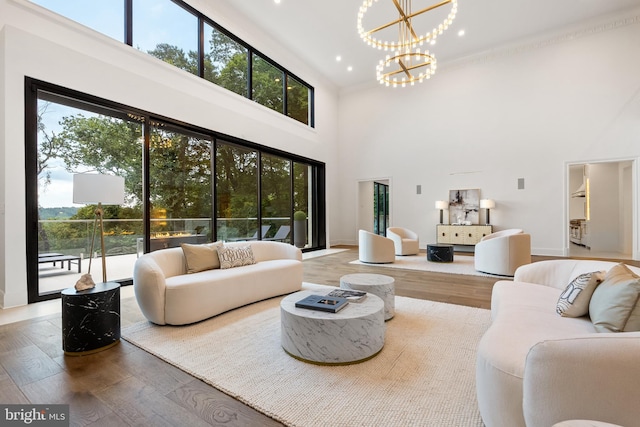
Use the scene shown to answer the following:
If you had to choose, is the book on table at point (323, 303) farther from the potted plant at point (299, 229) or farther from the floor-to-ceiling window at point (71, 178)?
the potted plant at point (299, 229)

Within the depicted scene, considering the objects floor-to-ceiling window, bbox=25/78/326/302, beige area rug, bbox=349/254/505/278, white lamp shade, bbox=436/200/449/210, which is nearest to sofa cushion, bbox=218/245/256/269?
floor-to-ceiling window, bbox=25/78/326/302

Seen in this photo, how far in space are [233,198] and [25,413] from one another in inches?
192

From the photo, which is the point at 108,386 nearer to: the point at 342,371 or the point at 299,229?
the point at 342,371

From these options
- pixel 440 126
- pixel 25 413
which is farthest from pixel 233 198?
pixel 440 126

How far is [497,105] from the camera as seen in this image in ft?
26.4

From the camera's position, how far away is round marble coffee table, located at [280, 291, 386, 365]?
2096 millimetres

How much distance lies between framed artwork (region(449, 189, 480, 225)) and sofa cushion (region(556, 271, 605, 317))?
6658 mm

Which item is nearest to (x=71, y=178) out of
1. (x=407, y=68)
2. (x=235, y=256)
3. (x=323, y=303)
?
(x=235, y=256)

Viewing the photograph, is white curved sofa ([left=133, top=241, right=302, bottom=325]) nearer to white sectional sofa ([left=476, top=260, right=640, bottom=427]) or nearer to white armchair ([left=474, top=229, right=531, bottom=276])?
white sectional sofa ([left=476, top=260, right=640, bottom=427])

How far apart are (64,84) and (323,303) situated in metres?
4.26

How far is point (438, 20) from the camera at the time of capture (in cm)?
666

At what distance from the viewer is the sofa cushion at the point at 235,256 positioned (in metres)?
3.64

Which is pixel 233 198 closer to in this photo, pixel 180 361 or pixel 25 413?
pixel 180 361

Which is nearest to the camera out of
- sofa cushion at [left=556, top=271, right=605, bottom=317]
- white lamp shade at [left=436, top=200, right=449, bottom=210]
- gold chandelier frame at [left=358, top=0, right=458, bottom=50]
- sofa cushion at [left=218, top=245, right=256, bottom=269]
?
sofa cushion at [left=556, top=271, right=605, bottom=317]
